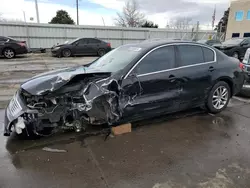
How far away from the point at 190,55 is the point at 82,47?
12954mm

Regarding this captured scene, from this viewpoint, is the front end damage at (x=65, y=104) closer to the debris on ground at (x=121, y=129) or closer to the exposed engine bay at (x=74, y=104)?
the exposed engine bay at (x=74, y=104)

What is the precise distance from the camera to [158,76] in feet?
12.0

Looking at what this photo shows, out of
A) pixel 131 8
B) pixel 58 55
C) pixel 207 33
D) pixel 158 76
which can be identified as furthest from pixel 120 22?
pixel 158 76

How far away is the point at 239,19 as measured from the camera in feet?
94.9

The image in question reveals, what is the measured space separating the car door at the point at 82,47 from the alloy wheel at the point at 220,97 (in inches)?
511

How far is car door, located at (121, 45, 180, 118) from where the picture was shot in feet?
11.3

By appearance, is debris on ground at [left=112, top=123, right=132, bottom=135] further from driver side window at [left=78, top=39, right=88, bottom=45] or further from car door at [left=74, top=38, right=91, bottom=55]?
driver side window at [left=78, top=39, right=88, bottom=45]

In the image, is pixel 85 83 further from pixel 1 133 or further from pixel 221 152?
pixel 221 152

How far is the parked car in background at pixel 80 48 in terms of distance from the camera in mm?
15193

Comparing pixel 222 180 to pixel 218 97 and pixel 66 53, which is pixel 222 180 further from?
pixel 66 53

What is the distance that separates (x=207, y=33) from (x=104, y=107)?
83.9ft

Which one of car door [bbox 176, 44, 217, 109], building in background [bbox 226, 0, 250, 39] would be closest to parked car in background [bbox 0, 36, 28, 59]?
car door [bbox 176, 44, 217, 109]

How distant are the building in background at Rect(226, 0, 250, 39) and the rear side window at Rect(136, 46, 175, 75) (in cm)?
2955

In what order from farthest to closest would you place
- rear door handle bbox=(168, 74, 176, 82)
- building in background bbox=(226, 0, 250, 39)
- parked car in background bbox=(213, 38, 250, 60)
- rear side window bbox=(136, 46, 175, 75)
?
building in background bbox=(226, 0, 250, 39) → parked car in background bbox=(213, 38, 250, 60) → rear door handle bbox=(168, 74, 176, 82) → rear side window bbox=(136, 46, 175, 75)
